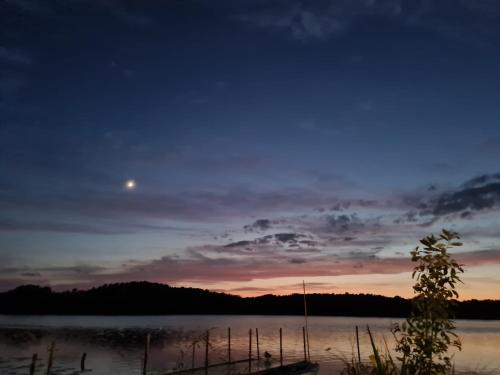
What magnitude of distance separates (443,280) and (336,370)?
53249 millimetres

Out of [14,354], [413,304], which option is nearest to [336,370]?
[14,354]

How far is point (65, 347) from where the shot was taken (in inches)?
3152

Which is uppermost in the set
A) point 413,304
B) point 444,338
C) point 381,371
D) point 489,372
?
point 413,304

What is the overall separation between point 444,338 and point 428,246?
1.18m

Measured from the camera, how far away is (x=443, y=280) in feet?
19.6

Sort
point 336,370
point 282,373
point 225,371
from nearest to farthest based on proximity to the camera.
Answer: point 282,373
point 225,371
point 336,370

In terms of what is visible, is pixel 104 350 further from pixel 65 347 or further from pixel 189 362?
pixel 189 362

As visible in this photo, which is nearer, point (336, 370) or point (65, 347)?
point (336, 370)

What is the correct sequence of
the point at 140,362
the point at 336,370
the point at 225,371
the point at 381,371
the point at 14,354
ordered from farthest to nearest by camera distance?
Answer: the point at 14,354 → the point at 140,362 → the point at 336,370 → the point at 225,371 → the point at 381,371

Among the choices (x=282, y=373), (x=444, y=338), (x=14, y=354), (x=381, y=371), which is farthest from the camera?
(x=14, y=354)

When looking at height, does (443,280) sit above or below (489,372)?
above

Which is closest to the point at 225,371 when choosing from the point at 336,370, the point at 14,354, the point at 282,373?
the point at 282,373

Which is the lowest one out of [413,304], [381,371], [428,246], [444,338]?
[381,371]

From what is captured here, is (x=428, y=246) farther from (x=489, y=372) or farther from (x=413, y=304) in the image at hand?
(x=489, y=372)
